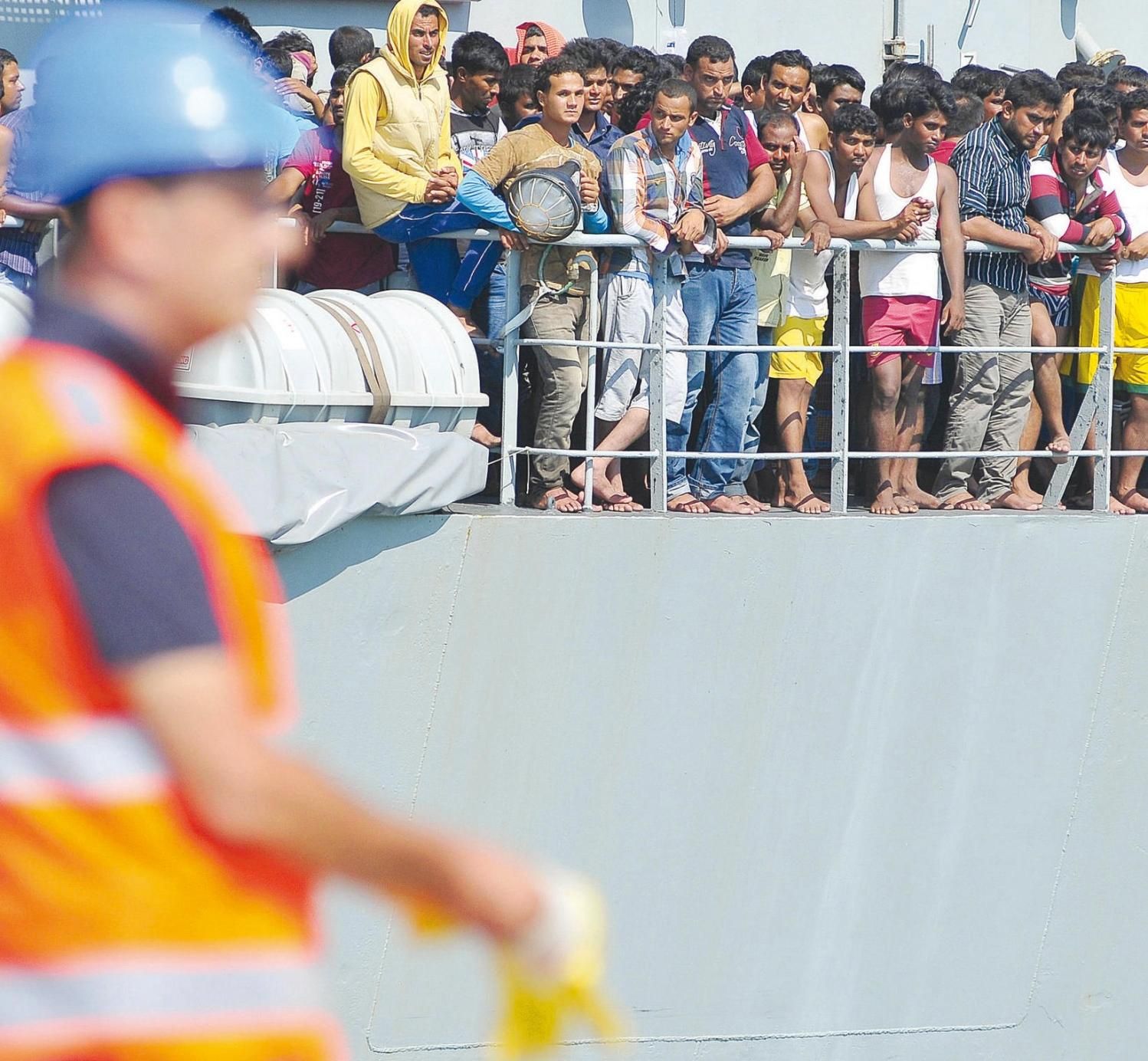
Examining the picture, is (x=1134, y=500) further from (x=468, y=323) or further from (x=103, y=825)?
(x=103, y=825)

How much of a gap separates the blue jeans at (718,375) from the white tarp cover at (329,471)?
1.07m

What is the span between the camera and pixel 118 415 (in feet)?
3.86

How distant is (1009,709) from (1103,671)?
1.32 feet

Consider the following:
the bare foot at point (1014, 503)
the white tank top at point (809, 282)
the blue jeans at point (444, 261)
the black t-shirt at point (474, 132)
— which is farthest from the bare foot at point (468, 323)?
the bare foot at point (1014, 503)

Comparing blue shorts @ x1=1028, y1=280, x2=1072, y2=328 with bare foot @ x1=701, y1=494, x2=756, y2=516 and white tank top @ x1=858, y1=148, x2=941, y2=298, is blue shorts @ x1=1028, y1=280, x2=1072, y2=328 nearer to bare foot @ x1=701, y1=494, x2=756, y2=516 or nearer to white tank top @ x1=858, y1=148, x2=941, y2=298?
white tank top @ x1=858, y1=148, x2=941, y2=298

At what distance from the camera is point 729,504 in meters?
5.64

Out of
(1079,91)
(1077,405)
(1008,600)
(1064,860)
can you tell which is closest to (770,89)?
(1079,91)

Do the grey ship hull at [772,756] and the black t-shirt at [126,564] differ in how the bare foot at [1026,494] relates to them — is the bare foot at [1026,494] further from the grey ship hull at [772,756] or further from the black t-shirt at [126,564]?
the black t-shirt at [126,564]

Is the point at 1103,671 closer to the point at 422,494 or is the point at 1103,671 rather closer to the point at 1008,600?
the point at 1008,600

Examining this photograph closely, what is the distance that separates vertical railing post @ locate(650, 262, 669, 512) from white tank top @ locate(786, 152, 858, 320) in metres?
0.75

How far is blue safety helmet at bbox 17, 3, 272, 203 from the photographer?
1226 mm

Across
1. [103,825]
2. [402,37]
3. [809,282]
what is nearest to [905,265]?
[809,282]

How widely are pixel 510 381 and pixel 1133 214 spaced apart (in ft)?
8.82

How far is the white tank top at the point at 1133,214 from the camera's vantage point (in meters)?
6.32
